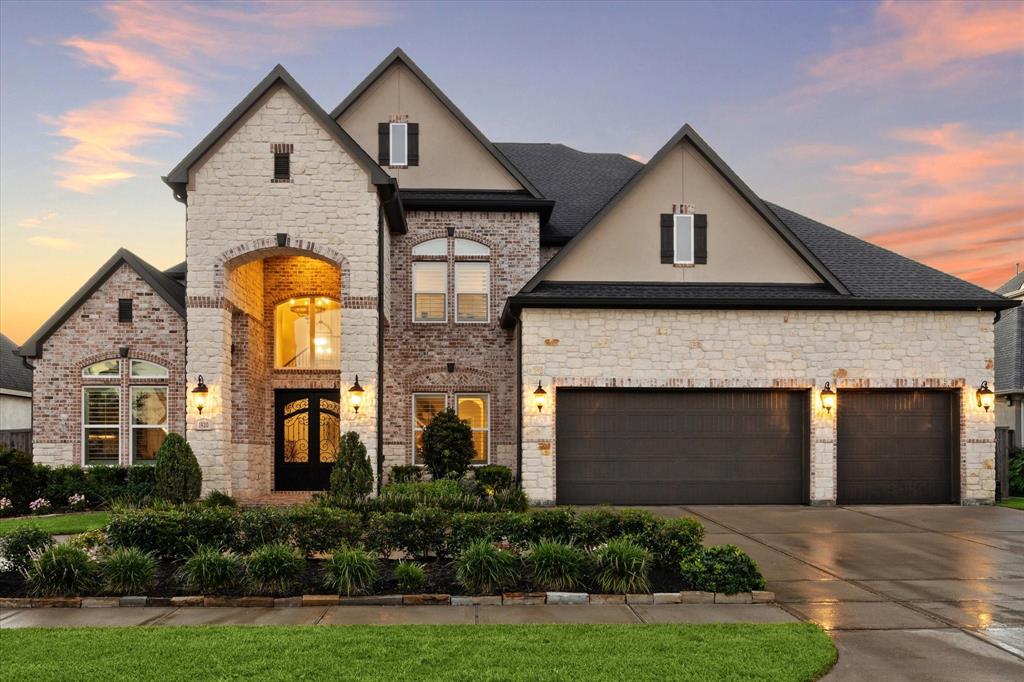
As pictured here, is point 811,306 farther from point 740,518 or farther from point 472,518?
point 472,518

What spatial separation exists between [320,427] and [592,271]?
8284mm

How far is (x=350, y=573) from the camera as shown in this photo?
7.98 meters

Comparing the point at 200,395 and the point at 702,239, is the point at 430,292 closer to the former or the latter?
the point at 200,395

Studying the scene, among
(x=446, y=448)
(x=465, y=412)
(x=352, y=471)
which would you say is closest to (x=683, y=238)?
(x=465, y=412)

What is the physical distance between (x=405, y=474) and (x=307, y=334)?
4.91 meters

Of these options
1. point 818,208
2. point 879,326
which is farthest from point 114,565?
point 818,208

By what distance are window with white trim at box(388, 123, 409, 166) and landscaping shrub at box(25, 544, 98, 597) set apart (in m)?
13.4

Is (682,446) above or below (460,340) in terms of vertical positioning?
below

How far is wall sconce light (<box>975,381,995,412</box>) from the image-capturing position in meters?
16.3

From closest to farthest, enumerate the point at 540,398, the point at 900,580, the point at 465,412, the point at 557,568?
the point at 557,568
the point at 900,580
the point at 540,398
the point at 465,412

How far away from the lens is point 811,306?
16203 mm

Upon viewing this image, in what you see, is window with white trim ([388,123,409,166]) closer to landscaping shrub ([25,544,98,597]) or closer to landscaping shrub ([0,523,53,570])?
landscaping shrub ([0,523,53,570])

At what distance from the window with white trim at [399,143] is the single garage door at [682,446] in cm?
790

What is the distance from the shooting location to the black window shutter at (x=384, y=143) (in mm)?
19141
